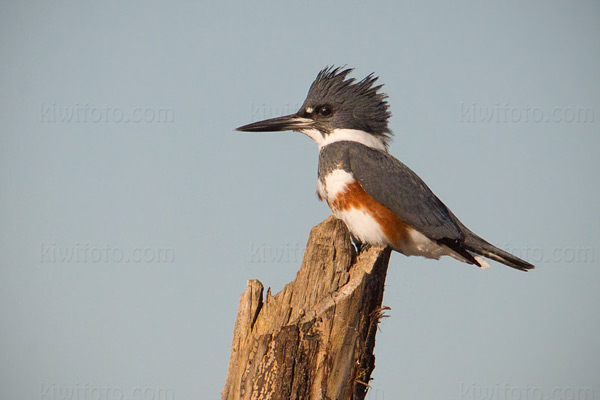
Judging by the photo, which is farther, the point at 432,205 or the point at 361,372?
the point at 432,205

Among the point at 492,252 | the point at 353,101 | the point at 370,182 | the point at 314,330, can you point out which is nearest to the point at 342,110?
the point at 353,101

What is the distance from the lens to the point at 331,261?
4047 mm

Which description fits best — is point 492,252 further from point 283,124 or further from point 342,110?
point 283,124

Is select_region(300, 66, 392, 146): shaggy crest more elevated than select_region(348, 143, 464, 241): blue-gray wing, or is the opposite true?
select_region(300, 66, 392, 146): shaggy crest

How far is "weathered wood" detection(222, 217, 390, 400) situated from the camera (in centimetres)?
370

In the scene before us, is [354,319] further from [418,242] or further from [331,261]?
[418,242]

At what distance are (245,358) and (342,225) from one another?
45.2 inches

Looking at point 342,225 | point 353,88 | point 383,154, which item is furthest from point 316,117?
point 342,225

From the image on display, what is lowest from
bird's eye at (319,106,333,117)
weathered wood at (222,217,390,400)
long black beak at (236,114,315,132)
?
weathered wood at (222,217,390,400)

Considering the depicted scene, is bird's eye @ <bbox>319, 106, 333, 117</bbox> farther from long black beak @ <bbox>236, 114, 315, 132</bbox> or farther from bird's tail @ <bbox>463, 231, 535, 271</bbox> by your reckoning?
bird's tail @ <bbox>463, 231, 535, 271</bbox>

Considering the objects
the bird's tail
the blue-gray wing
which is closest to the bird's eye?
the blue-gray wing

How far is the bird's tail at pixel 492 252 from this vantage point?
17.7ft

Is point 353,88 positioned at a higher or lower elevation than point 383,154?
higher

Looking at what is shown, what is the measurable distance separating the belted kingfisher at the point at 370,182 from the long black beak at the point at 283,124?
0.01 m
